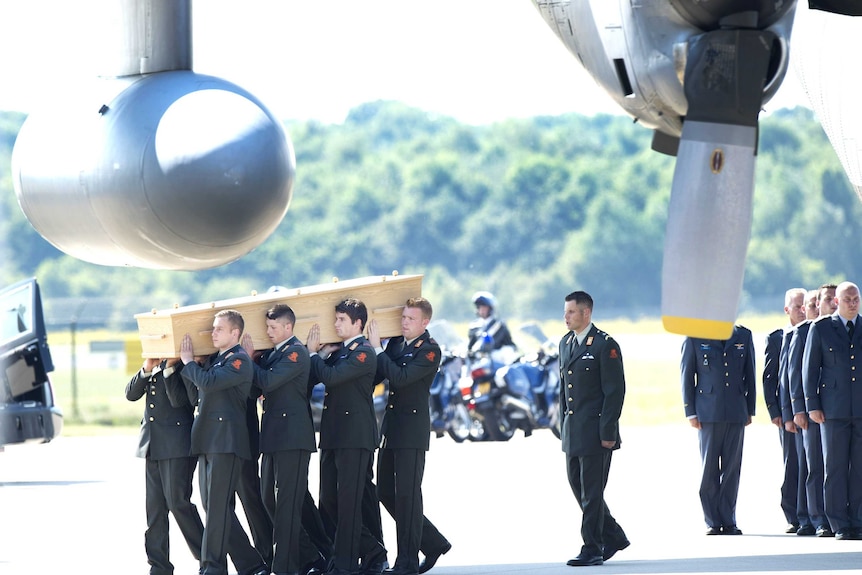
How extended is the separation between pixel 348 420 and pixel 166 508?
1.02 m

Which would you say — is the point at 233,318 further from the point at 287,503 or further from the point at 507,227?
the point at 507,227

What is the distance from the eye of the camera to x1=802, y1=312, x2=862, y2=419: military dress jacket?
9.08 meters

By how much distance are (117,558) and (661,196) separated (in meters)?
47.0

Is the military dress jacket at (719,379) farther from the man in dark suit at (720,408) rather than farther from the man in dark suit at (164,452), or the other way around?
the man in dark suit at (164,452)

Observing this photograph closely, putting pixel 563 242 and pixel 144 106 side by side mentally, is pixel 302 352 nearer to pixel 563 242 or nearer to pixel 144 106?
pixel 144 106

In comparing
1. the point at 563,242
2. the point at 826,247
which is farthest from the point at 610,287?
the point at 826,247

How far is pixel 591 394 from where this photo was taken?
8273mm

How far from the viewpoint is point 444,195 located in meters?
57.1

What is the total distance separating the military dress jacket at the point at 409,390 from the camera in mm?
7762

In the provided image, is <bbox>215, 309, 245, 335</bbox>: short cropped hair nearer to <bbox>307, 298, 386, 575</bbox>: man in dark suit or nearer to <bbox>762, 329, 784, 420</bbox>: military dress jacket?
<bbox>307, 298, 386, 575</bbox>: man in dark suit

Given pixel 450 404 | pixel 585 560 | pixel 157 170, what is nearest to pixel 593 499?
pixel 585 560

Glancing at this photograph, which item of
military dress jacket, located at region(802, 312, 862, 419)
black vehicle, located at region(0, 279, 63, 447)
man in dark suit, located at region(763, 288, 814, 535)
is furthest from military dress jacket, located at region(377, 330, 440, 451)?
black vehicle, located at region(0, 279, 63, 447)

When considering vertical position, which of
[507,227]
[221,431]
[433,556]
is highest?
[507,227]

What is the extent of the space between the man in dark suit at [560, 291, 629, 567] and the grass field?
1221cm
